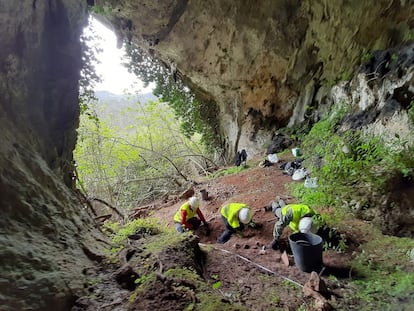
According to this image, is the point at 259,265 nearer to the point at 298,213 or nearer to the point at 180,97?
the point at 298,213

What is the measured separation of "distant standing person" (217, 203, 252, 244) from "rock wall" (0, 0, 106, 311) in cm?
248

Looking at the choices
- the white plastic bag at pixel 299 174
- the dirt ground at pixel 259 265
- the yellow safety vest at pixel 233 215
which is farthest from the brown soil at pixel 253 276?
the white plastic bag at pixel 299 174

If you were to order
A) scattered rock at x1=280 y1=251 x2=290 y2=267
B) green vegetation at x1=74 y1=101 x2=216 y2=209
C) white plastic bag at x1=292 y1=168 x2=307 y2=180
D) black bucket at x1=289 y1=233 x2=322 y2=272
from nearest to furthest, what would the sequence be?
black bucket at x1=289 y1=233 x2=322 y2=272 → scattered rock at x1=280 y1=251 x2=290 y2=267 → white plastic bag at x1=292 y1=168 x2=307 y2=180 → green vegetation at x1=74 y1=101 x2=216 y2=209

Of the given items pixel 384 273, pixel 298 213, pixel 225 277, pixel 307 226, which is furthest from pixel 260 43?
pixel 225 277

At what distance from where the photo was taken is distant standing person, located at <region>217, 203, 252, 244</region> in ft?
17.5

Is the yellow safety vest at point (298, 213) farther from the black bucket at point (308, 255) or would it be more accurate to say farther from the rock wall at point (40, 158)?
the rock wall at point (40, 158)

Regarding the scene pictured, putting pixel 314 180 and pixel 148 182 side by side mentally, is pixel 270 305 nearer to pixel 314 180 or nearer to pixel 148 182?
pixel 314 180

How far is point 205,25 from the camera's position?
10.8m

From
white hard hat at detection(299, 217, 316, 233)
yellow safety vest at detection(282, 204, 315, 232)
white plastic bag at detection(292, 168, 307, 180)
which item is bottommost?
white hard hat at detection(299, 217, 316, 233)

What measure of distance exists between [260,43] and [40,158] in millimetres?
9160

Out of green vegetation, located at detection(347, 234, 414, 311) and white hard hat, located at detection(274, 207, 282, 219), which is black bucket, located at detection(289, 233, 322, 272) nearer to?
green vegetation, located at detection(347, 234, 414, 311)

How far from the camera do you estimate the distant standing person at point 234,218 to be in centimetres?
533

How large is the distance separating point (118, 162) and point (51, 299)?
9.61 metres

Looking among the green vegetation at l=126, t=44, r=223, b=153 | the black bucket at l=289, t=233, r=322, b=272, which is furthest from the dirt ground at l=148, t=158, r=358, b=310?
the green vegetation at l=126, t=44, r=223, b=153
